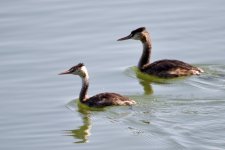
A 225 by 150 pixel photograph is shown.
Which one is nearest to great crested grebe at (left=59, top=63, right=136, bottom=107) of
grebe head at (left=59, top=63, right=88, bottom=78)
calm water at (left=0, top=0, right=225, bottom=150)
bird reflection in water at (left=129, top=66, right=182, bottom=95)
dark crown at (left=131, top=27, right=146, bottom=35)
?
grebe head at (left=59, top=63, right=88, bottom=78)

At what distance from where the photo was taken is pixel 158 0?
83.9 ft

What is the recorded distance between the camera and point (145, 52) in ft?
71.8

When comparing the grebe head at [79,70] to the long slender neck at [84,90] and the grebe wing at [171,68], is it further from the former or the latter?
the grebe wing at [171,68]

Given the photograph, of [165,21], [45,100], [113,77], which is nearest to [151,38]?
[165,21]

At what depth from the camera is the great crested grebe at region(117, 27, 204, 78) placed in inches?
807

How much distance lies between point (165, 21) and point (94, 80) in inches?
150

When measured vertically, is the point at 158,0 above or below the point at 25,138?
above

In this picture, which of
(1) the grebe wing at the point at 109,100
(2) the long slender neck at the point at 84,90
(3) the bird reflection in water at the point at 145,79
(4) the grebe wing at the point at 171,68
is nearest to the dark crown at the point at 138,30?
(3) the bird reflection in water at the point at 145,79

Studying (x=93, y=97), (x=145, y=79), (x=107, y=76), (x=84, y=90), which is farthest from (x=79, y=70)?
(x=145, y=79)

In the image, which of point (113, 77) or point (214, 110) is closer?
point (214, 110)

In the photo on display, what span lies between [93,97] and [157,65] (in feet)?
8.06

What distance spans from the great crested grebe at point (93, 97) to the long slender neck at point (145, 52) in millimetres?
2209

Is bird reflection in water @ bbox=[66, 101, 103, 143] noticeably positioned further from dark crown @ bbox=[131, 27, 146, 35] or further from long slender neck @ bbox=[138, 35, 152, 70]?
dark crown @ bbox=[131, 27, 146, 35]

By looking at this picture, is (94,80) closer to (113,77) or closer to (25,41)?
(113,77)
